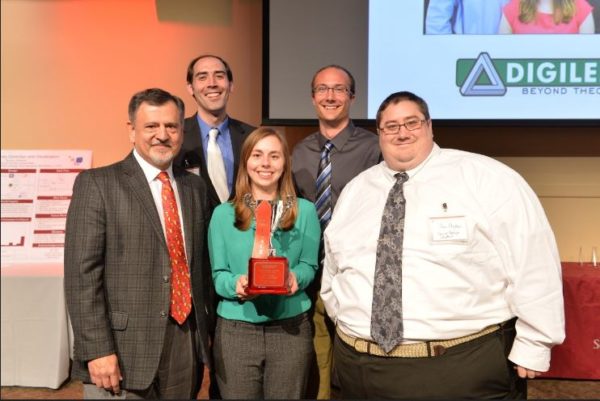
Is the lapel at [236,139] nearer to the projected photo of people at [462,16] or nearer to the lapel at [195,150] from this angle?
the lapel at [195,150]

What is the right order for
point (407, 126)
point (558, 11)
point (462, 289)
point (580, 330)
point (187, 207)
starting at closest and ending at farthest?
point (462, 289) < point (407, 126) < point (187, 207) < point (580, 330) < point (558, 11)

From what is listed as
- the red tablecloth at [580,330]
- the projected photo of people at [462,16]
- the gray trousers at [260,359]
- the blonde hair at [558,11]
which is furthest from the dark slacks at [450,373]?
the blonde hair at [558,11]

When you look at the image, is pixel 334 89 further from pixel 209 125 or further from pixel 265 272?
pixel 265 272

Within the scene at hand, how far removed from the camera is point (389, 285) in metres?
1.78

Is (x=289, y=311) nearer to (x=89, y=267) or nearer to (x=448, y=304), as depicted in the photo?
(x=448, y=304)

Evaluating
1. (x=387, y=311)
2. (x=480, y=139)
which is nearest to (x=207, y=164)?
(x=387, y=311)

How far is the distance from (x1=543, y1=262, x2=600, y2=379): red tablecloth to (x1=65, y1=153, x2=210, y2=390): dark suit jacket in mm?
2392

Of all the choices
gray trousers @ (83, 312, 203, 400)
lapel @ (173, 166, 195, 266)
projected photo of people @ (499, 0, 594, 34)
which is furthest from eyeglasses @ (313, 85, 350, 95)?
projected photo of people @ (499, 0, 594, 34)

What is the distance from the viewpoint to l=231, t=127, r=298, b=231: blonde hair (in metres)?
2.02

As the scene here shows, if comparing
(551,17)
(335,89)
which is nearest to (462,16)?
(551,17)

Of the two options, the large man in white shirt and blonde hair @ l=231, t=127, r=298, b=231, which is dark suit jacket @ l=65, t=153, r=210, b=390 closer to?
blonde hair @ l=231, t=127, r=298, b=231

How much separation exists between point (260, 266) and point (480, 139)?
2497mm

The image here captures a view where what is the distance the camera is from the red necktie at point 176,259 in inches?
75.1

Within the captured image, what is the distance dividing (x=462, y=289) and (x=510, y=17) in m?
2.39
